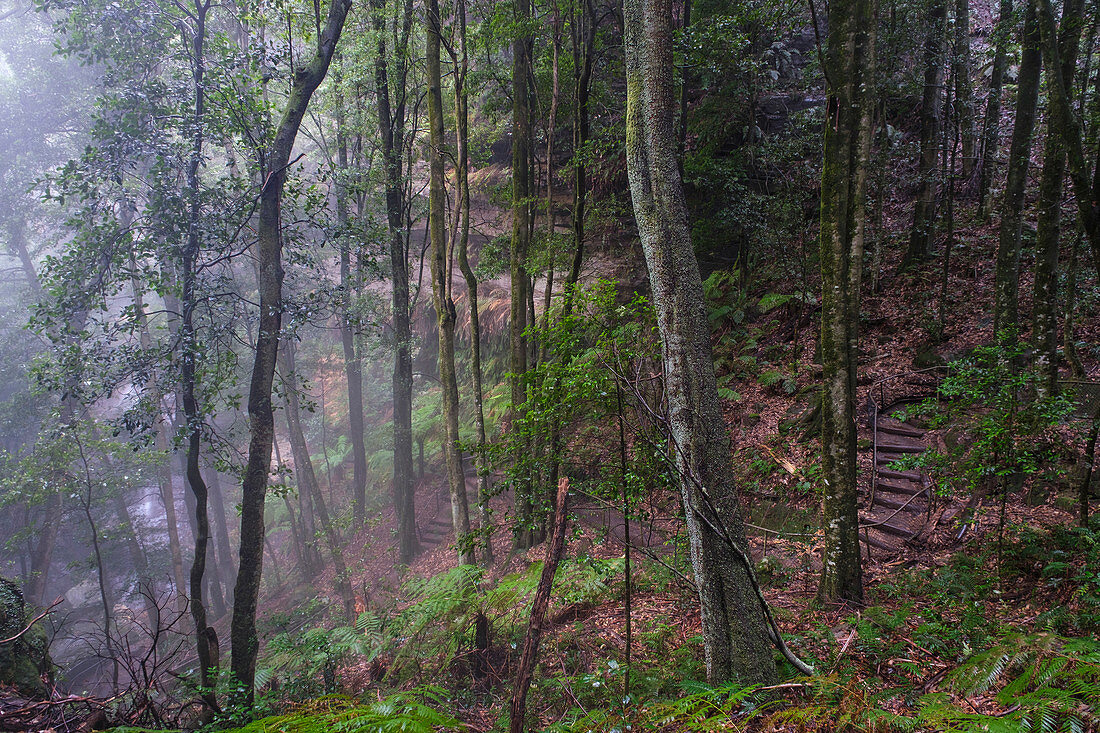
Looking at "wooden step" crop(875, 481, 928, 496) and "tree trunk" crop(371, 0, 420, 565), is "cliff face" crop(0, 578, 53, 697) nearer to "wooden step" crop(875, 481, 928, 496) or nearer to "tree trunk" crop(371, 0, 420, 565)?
"tree trunk" crop(371, 0, 420, 565)

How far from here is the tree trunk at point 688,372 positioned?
10.3 ft

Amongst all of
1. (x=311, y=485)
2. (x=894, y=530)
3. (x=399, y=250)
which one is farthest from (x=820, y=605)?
(x=311, y=485)

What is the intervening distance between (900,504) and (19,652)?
39.3 feet

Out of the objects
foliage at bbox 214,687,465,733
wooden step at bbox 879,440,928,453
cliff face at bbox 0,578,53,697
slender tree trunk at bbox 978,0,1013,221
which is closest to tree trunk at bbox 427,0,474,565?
cliff face at bbox 0,578,53,697

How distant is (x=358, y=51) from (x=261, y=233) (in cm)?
651

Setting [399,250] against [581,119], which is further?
[399,250]

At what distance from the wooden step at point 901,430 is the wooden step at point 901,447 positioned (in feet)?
0.91

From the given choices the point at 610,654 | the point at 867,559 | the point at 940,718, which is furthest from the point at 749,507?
the point at 940,718

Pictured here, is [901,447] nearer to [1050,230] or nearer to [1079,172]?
[1050,230]

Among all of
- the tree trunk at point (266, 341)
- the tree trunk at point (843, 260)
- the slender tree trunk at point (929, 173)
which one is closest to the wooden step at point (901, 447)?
the tree trunk at point (843, 260)

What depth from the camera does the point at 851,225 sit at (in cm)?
479

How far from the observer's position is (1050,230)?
5.73 metres

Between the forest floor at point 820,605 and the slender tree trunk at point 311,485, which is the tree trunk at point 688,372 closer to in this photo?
the forest floor at point 820,605

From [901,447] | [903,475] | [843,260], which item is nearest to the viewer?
[843,260]
